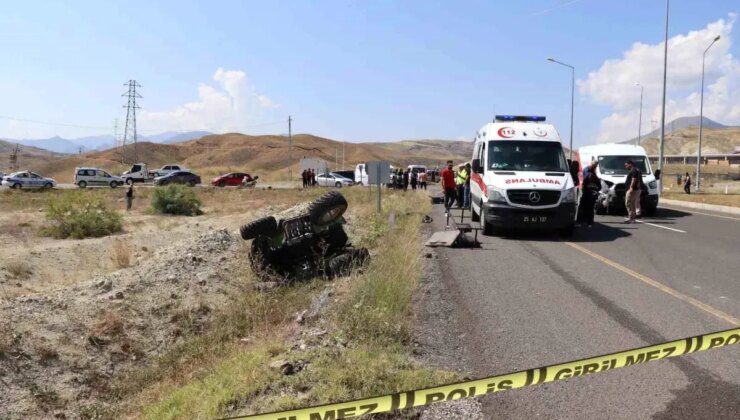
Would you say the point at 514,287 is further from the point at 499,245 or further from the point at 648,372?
the point at 499,245

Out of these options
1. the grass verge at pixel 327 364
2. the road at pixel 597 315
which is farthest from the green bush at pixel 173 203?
the grass verge at pixel 327 364

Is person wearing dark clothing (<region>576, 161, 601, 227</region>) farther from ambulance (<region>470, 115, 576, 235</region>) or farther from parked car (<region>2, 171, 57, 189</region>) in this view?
parked car (<region>2, 171, 57, 189</region>)

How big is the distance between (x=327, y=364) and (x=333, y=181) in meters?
49.4

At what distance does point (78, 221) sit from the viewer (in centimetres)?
2217

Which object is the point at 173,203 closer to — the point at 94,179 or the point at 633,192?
the point at 633,192

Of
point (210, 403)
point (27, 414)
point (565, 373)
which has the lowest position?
point (27, 414)

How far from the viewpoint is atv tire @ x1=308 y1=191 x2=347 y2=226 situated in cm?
1104

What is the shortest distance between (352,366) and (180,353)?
4.51 meters

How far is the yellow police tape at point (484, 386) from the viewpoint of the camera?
2814mm

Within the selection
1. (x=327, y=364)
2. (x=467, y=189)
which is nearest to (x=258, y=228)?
(x=327, y=364)

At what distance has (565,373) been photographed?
3.32m

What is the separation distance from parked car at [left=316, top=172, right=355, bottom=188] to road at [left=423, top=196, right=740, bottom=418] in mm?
40935

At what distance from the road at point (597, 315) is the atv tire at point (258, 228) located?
318 centimetres

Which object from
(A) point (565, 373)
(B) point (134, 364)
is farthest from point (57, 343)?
(A) point (565, 373)
